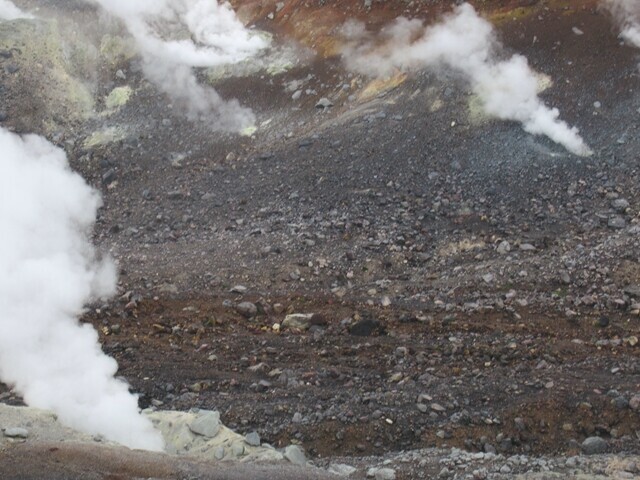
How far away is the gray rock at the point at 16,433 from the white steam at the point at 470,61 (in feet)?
38.6

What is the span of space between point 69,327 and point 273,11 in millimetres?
14037

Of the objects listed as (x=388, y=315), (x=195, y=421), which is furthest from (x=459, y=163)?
(x=195, y=421)

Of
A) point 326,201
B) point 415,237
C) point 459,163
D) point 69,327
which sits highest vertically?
point 459,163

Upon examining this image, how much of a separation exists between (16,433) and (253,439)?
2787mm

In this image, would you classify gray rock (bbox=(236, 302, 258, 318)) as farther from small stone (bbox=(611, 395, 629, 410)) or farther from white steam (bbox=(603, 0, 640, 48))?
white steam (bbox=(603, 0, 640, 48))

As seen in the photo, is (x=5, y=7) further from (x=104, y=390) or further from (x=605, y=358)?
(x=605, y=358)

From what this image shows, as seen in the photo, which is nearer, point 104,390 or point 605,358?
point 104,390

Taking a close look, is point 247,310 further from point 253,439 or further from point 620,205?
point 620,205

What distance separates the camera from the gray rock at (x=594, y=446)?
26.8 ft

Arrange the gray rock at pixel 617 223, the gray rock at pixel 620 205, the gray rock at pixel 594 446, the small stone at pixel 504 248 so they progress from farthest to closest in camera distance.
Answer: the gray rock at pixel 620 205
the gray rock at pixel 617 223
the small stone at pixel 504 248
the gray rock at pixel 594 446

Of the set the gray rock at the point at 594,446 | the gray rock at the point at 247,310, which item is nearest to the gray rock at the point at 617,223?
the gray rock at the point at 594,446

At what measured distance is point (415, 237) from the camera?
1288cm

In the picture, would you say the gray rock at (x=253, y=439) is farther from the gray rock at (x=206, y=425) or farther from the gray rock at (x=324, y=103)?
the gray rock at (x=324, y=103)

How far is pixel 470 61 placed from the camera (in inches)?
630
